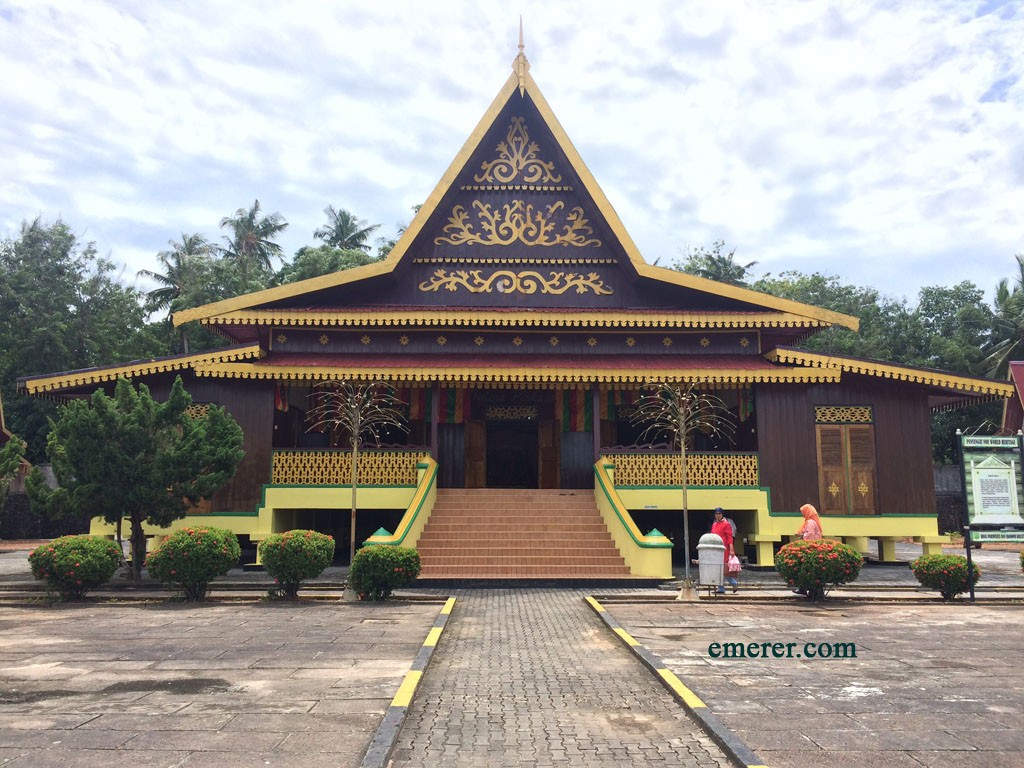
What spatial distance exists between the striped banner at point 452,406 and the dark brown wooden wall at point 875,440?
25.9 ft

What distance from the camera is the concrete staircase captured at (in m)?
15.0

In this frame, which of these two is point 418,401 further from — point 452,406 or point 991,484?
point 991,484

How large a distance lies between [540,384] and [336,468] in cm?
548

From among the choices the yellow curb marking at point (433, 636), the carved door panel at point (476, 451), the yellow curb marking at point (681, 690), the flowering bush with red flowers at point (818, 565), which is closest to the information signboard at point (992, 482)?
the flowering bush with red flowers at point (818, 565)

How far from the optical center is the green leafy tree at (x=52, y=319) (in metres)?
36.8

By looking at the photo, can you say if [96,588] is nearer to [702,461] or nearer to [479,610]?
[479,610]

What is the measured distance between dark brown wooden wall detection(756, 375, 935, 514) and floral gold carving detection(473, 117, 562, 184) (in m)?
8.59

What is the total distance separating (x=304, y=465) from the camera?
706 inches

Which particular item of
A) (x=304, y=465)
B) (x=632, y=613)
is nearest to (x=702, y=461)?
(x=632, y=613)

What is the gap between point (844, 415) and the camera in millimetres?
18516

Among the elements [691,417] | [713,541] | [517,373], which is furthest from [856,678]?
[517,373]

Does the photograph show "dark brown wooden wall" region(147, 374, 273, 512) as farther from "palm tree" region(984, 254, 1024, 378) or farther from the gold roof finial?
"palm tree" region(984, 254, 1024, 378)

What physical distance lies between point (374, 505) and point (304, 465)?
78.6 inches

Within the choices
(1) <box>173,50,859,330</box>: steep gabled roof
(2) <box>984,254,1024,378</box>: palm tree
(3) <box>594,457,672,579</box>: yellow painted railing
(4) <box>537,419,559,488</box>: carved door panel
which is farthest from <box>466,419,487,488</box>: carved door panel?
(2) <box>984,254,1024,378</box>: palm tree
